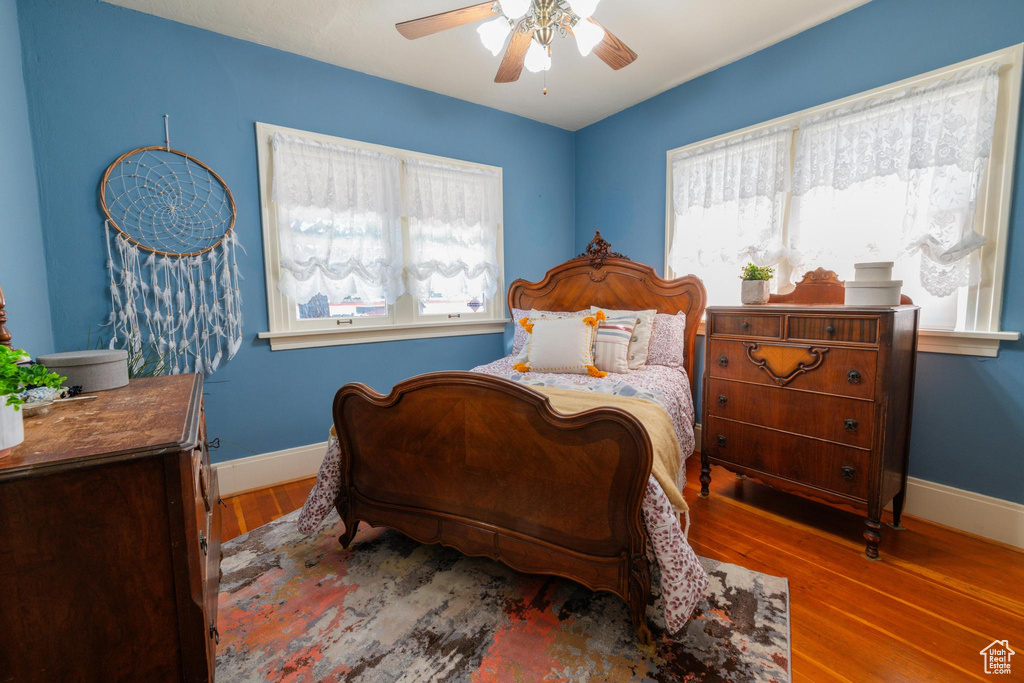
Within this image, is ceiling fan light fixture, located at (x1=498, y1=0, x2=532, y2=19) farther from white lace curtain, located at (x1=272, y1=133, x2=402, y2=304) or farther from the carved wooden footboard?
white lace curtain, located at (x1=272, y1=133, x2=402, y2=304)

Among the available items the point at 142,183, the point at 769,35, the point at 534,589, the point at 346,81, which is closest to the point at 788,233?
the point at 769,35

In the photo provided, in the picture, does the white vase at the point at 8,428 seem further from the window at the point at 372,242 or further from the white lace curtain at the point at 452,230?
the white lace curtain at the point at 452,230

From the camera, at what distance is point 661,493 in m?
1.53

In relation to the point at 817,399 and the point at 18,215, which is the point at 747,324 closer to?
the point at 817,399

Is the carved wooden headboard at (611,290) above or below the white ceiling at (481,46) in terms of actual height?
below

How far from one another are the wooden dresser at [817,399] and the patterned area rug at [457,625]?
640 millimetres

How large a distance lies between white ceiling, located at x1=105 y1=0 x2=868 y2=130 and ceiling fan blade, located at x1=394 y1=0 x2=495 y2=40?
1.72 ft

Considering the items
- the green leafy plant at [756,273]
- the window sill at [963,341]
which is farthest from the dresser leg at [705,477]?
the window sill at [963,341]

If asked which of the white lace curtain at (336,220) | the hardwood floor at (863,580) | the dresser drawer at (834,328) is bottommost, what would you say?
the hardwood floor at (863,580)

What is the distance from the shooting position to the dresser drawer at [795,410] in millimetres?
2100

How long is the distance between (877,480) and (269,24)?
12.7 ft

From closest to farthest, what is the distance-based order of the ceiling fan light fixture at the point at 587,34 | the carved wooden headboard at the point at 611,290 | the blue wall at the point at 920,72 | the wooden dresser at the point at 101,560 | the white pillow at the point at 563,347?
the wooden dresser at the point at 101,560, the ceiling fan light fixture at the point at 587,34, the blue wall at the point at 920,72, the white pillow at the point at 563,347, the carved wooden headboard at the point at 611,290

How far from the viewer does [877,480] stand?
2.04 meters

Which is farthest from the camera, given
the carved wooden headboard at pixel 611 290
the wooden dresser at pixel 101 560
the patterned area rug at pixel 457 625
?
the carved wooden headboard at pixel 611 290
